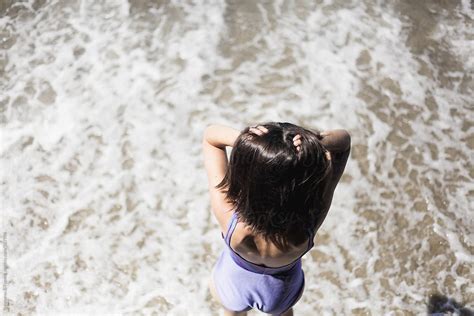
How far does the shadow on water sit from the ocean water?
0.14 feet

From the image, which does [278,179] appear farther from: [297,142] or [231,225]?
[231,225]

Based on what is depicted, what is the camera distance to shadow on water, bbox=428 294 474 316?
11.2ft

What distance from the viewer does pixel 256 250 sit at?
7.07 feet

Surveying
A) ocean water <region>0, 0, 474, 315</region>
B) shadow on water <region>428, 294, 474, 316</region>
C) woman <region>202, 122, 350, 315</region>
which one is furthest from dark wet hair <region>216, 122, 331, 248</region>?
shadow on water <region>428, 294, 474, 316</region>

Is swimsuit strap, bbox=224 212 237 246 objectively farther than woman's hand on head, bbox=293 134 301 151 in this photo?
Yes

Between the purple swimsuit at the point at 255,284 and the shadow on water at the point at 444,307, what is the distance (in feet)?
4.29

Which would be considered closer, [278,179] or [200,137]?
[278,179]

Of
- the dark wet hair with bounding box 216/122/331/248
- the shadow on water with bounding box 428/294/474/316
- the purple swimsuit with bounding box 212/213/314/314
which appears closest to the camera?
the dark wet hair with bounding box 216/122/331/248

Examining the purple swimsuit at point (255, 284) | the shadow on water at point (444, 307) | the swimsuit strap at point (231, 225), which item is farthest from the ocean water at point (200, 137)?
the swimsuit strap at point (231, 225)

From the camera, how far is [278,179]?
1861mm

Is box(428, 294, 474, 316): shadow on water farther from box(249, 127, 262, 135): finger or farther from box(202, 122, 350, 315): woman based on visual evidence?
box(249, 127, 262, 135): finger

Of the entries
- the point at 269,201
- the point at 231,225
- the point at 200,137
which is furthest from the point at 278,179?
the point at 200,137

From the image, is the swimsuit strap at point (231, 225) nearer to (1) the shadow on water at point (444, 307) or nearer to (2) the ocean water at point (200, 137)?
(2) the ocean water at point (200, 137)

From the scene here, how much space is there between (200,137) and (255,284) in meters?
1.96
